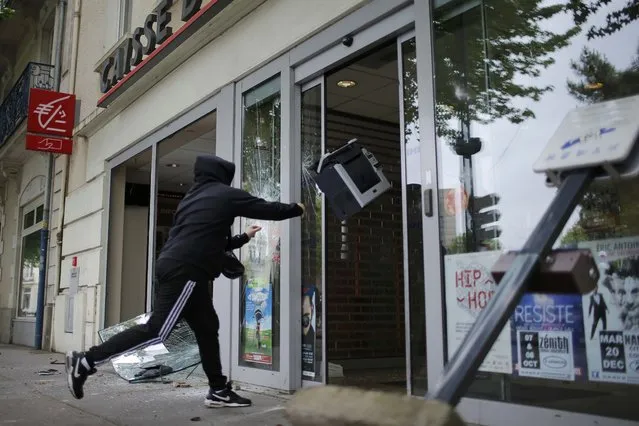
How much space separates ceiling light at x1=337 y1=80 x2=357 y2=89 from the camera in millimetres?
6863

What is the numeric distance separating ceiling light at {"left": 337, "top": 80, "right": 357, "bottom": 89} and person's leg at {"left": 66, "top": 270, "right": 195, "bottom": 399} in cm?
337

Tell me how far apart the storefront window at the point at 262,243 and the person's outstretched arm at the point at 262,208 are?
53.1 inches

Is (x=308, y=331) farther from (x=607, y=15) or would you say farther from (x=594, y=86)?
(x=607, y=15)

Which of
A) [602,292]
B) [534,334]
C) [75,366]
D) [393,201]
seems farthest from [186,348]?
[602,292]

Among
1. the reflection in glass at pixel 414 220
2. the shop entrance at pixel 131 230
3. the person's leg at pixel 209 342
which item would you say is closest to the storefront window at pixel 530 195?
the reflection in glass at pixel 414 220

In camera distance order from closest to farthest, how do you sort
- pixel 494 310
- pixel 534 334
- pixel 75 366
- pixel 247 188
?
pixel 494 310 → pixel 534 334 → pixel 75 366 → pixel 247 188

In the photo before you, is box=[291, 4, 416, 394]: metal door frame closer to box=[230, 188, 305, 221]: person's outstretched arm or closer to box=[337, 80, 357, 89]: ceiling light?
box=[230, 188, 305, 221]: person's outstretched arm

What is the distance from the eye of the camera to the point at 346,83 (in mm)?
6957

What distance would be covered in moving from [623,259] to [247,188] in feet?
13.1

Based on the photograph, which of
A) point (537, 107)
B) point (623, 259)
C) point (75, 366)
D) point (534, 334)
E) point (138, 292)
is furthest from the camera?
point (138, 292)

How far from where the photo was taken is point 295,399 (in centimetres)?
185

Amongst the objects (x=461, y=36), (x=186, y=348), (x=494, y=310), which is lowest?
(x=186, y=348)

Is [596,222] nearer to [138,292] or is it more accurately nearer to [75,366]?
[75,366]

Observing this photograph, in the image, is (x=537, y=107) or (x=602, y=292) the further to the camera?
(x=537, y=107)
